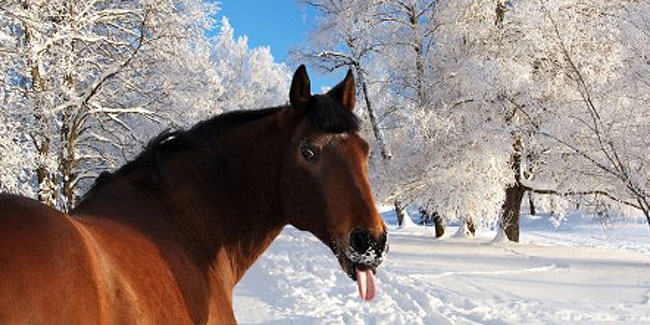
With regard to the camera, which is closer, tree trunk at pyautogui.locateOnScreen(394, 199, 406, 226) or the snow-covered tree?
tree trunk at pyautogui.locateOnScreen(394, 199, 406, 226)

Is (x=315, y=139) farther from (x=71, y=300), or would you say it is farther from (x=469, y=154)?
(x=469, y=154)

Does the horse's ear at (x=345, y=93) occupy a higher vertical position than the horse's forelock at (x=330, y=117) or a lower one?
higher

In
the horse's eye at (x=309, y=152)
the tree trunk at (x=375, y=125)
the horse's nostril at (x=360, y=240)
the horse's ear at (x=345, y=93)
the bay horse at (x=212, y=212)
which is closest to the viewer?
the bay horse at (x=212, y=212)

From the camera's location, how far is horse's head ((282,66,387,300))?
82.8 inches

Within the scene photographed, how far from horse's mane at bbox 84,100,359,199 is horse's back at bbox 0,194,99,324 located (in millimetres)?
899

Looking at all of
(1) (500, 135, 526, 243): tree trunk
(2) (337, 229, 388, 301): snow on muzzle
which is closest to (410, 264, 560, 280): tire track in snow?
(1) (500, 135, 526, 243): tree trunk

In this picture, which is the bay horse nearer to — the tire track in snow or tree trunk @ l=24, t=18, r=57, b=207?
the tire track in snow

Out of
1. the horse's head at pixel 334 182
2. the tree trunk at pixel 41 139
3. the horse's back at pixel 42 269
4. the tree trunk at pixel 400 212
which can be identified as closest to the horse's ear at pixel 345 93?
the horse's head at pixel 334 182

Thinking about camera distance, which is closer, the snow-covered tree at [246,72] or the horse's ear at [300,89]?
the horse's ear at [300,89]

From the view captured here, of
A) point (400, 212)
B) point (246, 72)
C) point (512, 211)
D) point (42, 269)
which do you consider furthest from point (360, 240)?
point (246, 72)

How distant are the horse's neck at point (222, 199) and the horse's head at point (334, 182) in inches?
5.3

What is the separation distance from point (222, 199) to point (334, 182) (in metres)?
0.59

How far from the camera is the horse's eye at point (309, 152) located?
229cm

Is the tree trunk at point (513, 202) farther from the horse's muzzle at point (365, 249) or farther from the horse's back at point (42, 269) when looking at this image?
the horse's back at point (42, 269)
